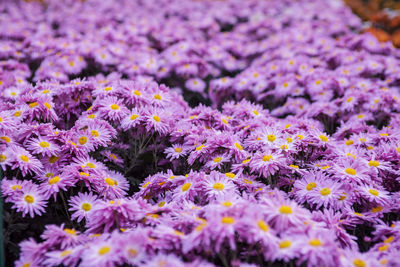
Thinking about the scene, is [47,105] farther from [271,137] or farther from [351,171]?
[351,171]

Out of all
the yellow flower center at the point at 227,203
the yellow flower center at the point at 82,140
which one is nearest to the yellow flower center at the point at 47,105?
the yellow flower center at the point at 82,140

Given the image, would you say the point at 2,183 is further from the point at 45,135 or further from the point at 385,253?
the point at 385,253

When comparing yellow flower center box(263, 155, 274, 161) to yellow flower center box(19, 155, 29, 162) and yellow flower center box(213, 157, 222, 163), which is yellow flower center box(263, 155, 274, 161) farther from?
yellow flower center box(19, 155, 29, 162)

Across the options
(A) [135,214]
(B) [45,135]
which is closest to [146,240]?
(A) [135,214]

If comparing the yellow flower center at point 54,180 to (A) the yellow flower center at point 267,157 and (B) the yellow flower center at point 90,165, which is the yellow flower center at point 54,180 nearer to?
(B) the yellow flower center at point 90,165

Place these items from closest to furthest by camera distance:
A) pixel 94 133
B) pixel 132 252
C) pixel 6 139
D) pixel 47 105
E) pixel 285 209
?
1. pixel 132 252
2. pixel 285 209
3. pixel 6 139
4. pixel 94 133
5. pixel 47 105

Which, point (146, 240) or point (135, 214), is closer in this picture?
point (146, 240)

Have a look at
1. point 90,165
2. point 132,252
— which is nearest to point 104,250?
point 132,252

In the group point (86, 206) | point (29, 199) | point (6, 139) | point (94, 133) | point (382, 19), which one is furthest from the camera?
point (382, 19)
